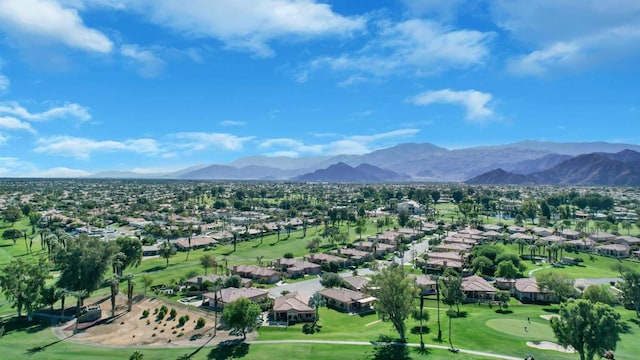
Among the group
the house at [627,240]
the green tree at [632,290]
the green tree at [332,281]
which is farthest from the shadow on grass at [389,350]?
the house at [627,240]

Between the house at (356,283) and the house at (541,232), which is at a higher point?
the house at (541,232)

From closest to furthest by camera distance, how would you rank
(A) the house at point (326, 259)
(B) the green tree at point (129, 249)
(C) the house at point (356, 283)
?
(C) the house at point (356, 283) → (B) the green tree at point (129, 249) → (A) the house at point (326, 259)

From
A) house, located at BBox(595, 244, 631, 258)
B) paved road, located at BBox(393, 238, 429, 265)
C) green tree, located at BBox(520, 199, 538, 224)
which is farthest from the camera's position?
green tree, located at BBox(520, 199, 538, 224)

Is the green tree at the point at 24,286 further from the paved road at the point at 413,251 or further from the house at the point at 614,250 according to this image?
the house at the point at 614,250

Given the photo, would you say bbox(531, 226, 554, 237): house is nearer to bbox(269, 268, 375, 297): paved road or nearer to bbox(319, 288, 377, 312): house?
bbox(269, 268, 375, 297): paved road

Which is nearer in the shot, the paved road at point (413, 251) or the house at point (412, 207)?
the paved road at point (413, 251)

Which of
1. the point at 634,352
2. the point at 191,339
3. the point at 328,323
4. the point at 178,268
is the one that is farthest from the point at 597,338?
the point at 178,268

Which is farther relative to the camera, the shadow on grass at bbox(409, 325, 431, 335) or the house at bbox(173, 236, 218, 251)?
the house at bbox(173, 236, 218, 251)

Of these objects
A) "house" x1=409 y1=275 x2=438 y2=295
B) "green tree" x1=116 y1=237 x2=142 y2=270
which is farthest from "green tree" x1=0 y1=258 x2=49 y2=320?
"house" x1=409 y1=275 x2=438 y2=295

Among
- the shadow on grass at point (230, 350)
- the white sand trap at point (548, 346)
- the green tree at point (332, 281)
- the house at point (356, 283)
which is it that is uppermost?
the green tree at point (332, 281)
